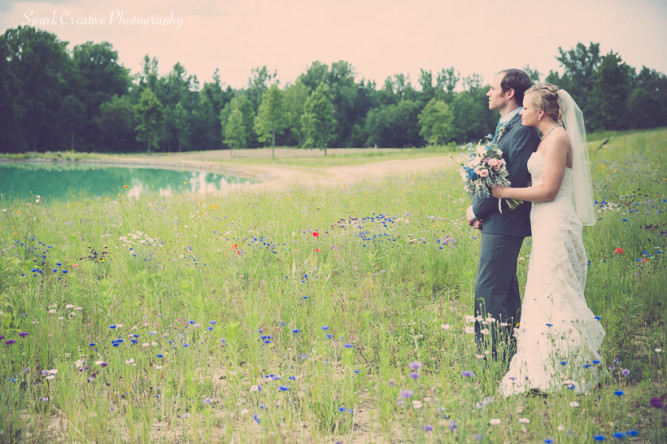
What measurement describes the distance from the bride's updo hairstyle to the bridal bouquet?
1.37 feet

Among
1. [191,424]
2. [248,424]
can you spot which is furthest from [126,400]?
[248,424]

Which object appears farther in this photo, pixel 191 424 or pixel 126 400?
pixel 126 400

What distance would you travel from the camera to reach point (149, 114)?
60.0 metres

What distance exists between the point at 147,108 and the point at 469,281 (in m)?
63.0

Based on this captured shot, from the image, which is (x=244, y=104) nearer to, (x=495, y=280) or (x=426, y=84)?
(x=426, y=84)

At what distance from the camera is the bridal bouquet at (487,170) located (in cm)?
322

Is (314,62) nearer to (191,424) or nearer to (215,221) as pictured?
(215,221)

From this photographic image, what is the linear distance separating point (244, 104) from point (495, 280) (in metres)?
60.4

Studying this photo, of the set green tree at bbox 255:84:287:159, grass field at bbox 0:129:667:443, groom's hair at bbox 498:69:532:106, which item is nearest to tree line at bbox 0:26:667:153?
green tree at bbox 255:84:287:159

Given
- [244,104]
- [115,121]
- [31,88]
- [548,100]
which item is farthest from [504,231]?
[31,88]

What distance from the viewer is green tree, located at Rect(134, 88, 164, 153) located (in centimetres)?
5931

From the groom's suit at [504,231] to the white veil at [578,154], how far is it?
240 millimetres

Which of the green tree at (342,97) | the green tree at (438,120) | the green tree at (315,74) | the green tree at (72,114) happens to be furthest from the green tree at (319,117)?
the green tree at (72,114)

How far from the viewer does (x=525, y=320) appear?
10.8 ft
